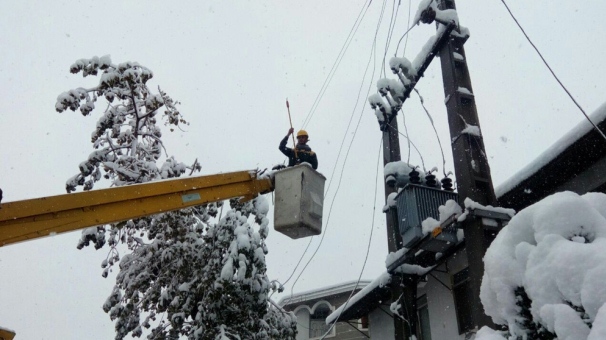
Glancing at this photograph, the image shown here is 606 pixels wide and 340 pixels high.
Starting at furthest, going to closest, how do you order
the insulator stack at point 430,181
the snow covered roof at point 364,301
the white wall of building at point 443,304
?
the snow covered roof at point 364,301, the white wall of building at point 443,304, the insulator stack at point 430,181

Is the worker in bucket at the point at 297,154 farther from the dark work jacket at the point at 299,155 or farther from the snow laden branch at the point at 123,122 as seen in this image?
the snow laden branch at the point at 123,122

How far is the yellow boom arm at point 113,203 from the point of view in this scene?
5359 millimetres

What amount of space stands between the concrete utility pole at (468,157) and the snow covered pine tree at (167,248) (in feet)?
18.0

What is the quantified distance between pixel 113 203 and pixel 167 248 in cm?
630

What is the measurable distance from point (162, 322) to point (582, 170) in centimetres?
941

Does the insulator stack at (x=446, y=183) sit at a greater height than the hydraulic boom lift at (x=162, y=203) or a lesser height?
greater

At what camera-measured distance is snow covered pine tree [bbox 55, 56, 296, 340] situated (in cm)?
1112

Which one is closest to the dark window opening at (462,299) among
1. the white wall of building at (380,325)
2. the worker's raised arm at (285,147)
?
the white wall of building at (380,325)

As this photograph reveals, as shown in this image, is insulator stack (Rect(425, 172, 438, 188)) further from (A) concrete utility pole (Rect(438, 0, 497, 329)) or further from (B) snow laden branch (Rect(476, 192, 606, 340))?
(B) snow laden branch (Rect(476, 192, 606, 340))

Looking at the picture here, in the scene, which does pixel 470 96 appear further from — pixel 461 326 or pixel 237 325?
pixel 237 325

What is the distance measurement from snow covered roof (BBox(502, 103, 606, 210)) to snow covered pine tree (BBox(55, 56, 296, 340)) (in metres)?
5.58

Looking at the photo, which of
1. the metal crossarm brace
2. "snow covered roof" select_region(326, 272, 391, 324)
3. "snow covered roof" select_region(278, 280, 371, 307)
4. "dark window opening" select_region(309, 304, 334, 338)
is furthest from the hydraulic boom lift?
"dark window opening" select_region(309, 304, 334, 338)

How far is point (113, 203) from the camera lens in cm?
604

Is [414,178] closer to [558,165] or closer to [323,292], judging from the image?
[558,165]
